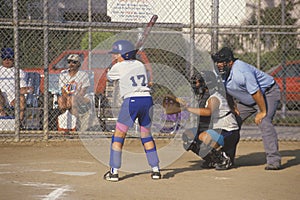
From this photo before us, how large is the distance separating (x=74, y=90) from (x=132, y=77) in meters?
4.74

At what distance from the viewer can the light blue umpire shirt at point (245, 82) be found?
27.6ft

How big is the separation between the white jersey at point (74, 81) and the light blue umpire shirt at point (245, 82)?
13.8 feet

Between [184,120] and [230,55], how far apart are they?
3732mm

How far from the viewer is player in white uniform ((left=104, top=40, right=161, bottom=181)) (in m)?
7.77

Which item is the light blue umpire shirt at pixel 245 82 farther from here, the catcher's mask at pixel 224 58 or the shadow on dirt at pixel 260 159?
the shadow on dirt at pixel 260 159

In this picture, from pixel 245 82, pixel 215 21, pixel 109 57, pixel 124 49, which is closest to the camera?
pixel 124 49

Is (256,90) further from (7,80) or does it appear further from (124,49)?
(7,80)

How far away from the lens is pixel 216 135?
879 cm

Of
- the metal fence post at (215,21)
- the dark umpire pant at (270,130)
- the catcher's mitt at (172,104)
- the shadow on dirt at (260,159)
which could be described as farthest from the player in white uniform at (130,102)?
the metal fence post at (215,21)

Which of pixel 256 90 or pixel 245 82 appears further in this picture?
pixel 245 82

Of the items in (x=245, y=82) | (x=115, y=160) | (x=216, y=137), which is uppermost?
(x=245, y=82)

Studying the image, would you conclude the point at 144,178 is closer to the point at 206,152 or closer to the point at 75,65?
the point at 206,152

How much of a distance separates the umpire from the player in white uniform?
138 centimetres

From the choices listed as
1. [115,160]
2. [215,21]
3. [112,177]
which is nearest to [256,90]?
[115,160]
